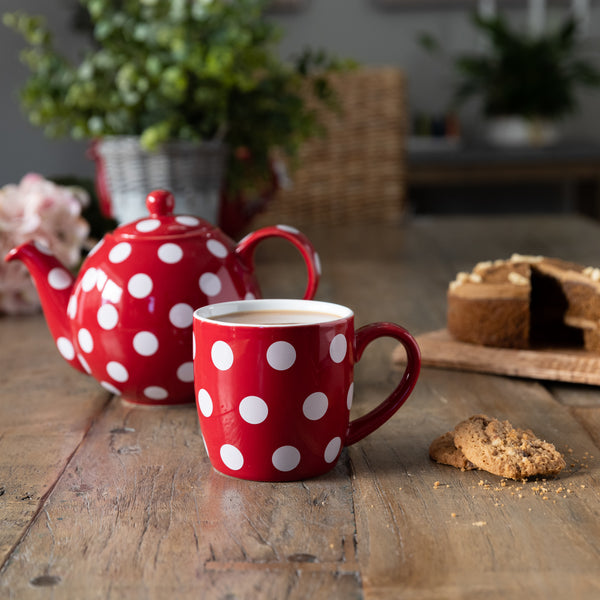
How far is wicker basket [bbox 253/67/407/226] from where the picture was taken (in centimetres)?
229

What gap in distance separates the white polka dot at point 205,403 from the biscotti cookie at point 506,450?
19 centimetres

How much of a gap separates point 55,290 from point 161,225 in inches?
5.0

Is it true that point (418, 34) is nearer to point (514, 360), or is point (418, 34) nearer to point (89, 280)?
point (514, 360)

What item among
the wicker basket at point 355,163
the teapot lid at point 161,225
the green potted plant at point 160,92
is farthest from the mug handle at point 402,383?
the wicker basket at point 355,163

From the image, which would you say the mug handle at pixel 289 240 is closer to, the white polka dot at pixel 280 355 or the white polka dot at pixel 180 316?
the white polka dot at pixel 180 316

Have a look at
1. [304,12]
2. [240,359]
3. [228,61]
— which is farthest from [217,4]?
[304,12]

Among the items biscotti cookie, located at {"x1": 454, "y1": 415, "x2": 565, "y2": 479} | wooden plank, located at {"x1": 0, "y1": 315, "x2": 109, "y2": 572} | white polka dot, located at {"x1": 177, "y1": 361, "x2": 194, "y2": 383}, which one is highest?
white polka dot, located at {"x1": 177, "y1": 361, "x2": 194, "y2": 383}

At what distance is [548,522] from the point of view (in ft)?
1.68

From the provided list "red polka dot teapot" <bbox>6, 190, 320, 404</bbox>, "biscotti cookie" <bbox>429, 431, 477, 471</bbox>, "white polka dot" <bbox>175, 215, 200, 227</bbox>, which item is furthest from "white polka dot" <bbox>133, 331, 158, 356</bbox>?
"biscotti cookie" <bbox>429, 431, 477, 471</bbox>

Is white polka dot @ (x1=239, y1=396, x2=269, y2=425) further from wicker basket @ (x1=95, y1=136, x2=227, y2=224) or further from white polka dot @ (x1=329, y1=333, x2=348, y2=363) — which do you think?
wicker basket @ (x1=95, y1=136, x2=227, y2=224)

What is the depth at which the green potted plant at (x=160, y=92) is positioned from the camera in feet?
4.45

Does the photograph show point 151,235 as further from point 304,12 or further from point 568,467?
point 304,12

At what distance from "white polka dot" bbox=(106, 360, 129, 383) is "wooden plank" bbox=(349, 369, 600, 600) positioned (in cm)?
22

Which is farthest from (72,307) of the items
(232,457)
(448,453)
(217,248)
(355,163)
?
(355,163)
